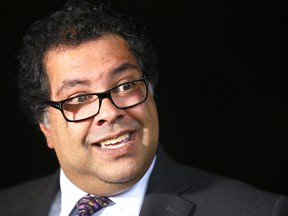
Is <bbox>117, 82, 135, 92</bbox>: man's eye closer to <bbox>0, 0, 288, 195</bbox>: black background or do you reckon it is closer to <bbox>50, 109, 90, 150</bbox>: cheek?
<bbox>50, 109, 90, 150</bbox>: cheek

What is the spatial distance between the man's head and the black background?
72 cm

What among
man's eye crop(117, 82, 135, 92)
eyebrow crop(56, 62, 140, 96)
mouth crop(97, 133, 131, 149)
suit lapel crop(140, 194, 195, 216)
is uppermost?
eyebrow crop(56, 62, 140, 96)

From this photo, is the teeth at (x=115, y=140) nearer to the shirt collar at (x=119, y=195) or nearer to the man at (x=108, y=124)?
the man at (x=108, y=124)

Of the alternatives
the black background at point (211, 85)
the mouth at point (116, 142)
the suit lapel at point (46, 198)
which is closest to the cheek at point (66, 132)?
the mouth at point (116, 142)

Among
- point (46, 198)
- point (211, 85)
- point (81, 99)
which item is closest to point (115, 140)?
point (81, 99)

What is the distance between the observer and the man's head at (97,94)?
88.0 inches

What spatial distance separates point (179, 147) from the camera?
10.8 feet

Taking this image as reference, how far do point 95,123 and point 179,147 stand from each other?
1158mm

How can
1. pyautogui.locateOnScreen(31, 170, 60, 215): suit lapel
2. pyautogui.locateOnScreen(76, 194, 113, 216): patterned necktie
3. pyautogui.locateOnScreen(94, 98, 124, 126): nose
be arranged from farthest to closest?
pyautogui.locateOnScreen(31, 170, 60, 215): suit lapel, pyautogui.locateOnScreen(76, 194, 113, 216): patterned necktie, pyautogui.locateOnScreen(94, 98, 124, 126): nose

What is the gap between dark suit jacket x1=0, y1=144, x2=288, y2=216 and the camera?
7.52 feet

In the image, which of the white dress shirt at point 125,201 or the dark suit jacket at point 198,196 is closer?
the dark suit jacket at point 198,196

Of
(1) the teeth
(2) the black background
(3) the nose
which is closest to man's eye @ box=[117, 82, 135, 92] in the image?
(3) the nose

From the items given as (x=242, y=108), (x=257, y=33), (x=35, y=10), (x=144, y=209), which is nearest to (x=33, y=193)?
(x=144, y=209)

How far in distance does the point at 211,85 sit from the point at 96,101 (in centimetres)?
111
